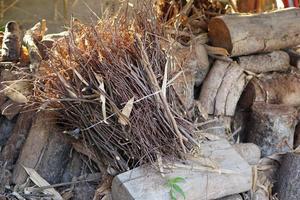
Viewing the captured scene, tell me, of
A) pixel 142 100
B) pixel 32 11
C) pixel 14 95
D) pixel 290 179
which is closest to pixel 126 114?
pixel 142 100

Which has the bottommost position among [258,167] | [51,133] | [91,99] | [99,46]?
[258,167]

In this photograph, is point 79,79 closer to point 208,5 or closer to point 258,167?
point 258,167

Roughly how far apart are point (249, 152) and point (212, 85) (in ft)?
1.54

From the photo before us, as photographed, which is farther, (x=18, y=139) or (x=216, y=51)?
(x=216, y=51)

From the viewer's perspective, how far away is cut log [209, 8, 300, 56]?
327 cm

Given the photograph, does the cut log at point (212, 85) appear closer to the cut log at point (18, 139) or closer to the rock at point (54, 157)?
the rock at point (54, 157)

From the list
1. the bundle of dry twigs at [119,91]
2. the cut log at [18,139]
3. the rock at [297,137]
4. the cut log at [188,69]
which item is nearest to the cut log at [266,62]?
the cut log at [188,69]

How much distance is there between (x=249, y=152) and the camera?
117 inches

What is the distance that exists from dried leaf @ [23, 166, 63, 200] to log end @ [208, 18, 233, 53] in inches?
51.5

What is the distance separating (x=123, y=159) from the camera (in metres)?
2.67

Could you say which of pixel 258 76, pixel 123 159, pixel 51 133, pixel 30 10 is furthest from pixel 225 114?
pixel 30 10

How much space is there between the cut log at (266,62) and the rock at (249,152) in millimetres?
553

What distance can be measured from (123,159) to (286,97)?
116 cm

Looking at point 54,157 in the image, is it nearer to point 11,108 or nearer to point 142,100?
point 11,108
